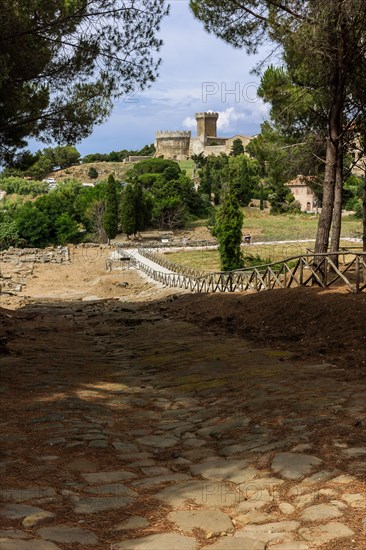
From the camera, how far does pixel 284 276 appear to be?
51.2 feet

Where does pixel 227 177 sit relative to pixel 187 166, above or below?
below

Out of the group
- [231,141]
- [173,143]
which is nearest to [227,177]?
[231,141]

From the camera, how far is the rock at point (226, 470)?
4.13 m

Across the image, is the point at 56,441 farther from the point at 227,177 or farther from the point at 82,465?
the point at 227,177

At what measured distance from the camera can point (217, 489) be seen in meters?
3.93

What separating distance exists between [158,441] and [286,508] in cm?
171

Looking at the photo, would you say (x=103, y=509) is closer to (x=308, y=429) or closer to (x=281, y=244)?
(x=308, y=429)

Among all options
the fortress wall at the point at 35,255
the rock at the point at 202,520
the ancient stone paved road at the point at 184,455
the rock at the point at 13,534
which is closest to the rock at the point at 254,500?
the ancient stone paved road at the point at 184,455

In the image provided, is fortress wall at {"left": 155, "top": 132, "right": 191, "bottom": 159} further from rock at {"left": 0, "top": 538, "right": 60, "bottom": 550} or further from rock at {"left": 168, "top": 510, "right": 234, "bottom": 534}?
rock at {"left": 0, "top": 538, "right": 60, "bottom": 550}

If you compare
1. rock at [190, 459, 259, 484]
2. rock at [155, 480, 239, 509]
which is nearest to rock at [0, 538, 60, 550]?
rock at [155, 480, 239, 509]

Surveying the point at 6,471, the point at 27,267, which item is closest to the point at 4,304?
the point at 6,471

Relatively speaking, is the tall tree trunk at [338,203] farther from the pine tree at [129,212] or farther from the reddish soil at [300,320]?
the pine tree at [129,212]

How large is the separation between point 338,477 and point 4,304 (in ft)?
65.0

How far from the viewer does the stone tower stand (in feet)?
393
